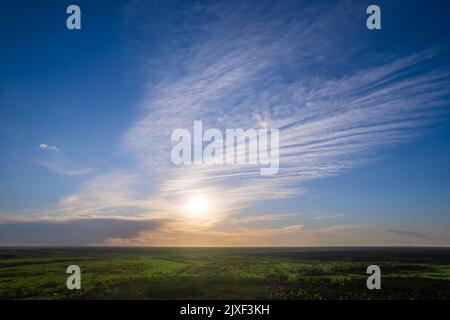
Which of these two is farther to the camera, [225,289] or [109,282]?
[109,282]

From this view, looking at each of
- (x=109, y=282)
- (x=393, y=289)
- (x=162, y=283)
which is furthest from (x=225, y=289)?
(x=393, y=289)
